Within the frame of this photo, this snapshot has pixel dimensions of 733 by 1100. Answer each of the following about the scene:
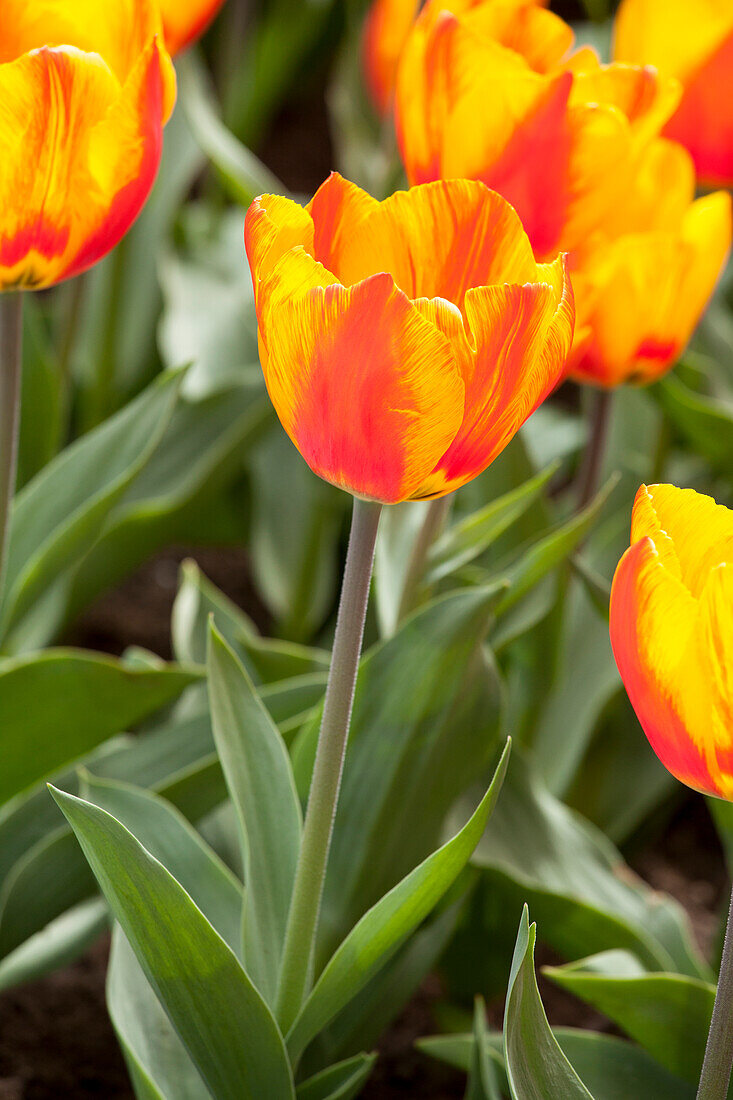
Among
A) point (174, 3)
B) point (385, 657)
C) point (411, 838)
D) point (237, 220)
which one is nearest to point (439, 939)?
point (411, 838)

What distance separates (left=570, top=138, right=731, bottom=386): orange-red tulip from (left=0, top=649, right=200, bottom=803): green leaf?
297 mm

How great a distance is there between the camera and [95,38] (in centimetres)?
61

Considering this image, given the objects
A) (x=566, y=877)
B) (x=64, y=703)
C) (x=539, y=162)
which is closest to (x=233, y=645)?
(x=64, y=703)

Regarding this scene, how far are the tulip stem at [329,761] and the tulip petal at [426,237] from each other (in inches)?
3.7

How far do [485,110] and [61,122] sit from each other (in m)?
0.20

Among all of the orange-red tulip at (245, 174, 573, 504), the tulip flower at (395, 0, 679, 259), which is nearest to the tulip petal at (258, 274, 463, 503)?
the orange-red tulip at (245, 174, 573, 504)

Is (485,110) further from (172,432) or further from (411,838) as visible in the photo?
(172,432)

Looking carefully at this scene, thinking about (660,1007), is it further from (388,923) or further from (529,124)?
(529,124)

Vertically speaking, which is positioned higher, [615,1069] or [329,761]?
[329,761]

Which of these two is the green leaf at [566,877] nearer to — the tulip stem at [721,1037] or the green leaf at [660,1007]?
the green leaf at [660,1007]

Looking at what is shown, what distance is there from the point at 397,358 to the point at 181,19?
1.60 ft

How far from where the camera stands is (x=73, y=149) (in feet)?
1.73

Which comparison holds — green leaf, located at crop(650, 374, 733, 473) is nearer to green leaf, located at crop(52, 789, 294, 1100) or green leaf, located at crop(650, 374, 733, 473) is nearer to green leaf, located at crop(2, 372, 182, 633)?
green leaf, located at crop(2, 372, 182, 633)

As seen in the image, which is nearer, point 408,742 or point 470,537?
point 408,742
